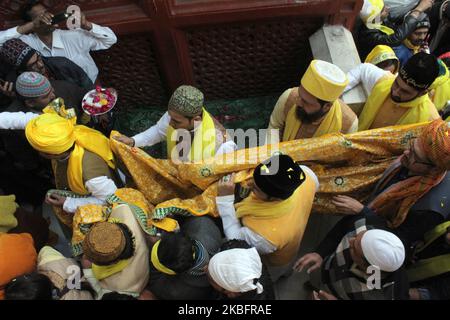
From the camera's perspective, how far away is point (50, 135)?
7.79 feet

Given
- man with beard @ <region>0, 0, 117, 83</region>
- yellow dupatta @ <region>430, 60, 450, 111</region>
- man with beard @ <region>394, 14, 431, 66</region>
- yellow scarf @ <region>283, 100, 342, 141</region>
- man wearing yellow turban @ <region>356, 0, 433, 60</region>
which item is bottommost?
yellow scarf @ <region>283, 100, 342, 141</region>

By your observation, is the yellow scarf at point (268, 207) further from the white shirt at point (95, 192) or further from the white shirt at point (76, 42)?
the white shirt at point (76, 42)

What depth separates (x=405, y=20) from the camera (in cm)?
367

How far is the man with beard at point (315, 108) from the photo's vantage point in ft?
8.15

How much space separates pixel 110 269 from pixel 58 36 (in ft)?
7.46

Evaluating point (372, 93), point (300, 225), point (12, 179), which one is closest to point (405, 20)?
point (372, 93)

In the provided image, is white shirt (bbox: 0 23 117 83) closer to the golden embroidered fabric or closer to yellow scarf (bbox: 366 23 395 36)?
the golden embroidered fabric

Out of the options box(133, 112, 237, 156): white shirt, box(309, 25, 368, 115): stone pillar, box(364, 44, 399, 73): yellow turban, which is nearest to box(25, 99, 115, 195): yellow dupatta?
box(133, 112, 237, 156): white shirt

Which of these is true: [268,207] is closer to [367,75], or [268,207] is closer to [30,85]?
[367,75]

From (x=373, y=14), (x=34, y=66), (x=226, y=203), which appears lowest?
(x=226, y=203)

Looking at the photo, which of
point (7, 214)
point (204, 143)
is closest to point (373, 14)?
point (204, 143)

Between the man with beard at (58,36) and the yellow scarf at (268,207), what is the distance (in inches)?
84.5

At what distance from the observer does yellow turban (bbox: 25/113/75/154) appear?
236 centimetres

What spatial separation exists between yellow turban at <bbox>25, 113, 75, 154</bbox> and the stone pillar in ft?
7.72
